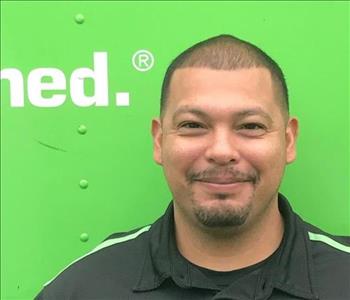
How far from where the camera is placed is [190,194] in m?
1.17

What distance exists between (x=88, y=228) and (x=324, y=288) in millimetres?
628

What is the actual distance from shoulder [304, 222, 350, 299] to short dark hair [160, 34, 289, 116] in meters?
0.31

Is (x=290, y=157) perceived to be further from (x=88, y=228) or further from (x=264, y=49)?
(x=88, y=228)

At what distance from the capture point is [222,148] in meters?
1.10

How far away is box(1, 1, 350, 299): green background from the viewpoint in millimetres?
1349

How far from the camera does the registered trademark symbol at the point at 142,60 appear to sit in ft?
4.46

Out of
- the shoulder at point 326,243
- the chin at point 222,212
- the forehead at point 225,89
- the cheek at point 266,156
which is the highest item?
the forehead at point 225,89

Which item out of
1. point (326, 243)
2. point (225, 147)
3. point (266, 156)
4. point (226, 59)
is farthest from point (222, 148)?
point (326, 243)

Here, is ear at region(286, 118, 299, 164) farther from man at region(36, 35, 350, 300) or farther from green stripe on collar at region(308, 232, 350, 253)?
green stripe on collar at region(308, 232, 350, 253)

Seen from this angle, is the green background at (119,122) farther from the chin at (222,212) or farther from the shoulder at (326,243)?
the chin at (222,212)

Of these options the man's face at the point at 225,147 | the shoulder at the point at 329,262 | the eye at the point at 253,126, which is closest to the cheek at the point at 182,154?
the man's face at the point at 225,147

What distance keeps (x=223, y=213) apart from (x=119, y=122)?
41 cm

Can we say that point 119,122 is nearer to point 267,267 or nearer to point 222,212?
point 222,212

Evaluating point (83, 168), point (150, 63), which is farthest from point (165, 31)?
point (83, 168)
